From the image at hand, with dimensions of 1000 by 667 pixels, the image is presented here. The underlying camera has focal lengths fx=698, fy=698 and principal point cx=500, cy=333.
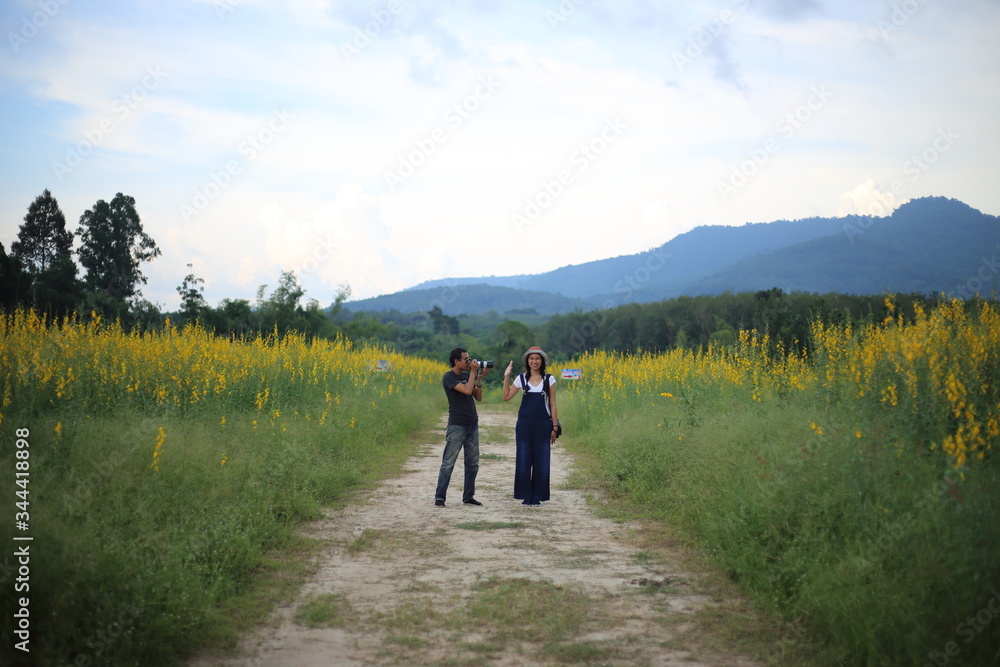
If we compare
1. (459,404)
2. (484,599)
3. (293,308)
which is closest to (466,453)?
(459,404)

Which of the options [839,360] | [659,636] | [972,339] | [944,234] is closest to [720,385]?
[839,360]

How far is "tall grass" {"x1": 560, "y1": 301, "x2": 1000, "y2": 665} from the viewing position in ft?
12.7

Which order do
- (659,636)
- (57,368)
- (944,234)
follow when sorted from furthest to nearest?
1. (944,234)
2. (57,368)
3. (659,636)

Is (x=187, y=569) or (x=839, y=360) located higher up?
(x=839, y=360)

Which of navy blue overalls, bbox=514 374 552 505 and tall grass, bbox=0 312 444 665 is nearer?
tall grass, bbox=0 312 444 665

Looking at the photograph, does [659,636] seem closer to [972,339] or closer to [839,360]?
[972,339]

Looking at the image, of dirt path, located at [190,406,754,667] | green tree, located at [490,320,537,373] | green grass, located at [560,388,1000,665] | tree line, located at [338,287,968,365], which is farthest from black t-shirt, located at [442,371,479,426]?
green tree, located at [490,320,537,373]

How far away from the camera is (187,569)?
493cm

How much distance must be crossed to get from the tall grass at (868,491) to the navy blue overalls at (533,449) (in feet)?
4.10

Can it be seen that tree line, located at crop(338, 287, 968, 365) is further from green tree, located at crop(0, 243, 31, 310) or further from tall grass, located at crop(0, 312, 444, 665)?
tall grass, located at crop(0, 312, 444, 665)

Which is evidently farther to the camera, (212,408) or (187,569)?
(212,408)

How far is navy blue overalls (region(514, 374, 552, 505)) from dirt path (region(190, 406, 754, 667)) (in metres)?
0.64

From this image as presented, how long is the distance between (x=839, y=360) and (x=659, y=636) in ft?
15.5

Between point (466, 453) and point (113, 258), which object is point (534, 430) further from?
point (113, 258)
